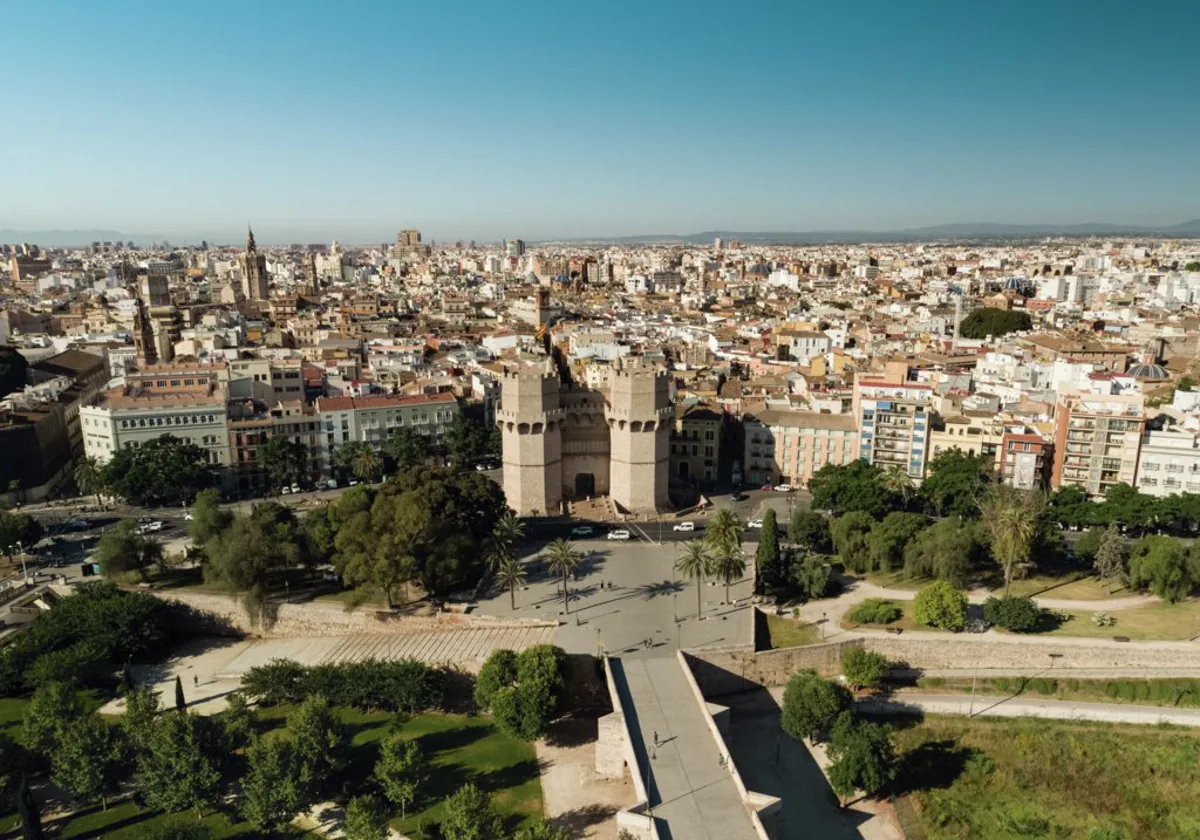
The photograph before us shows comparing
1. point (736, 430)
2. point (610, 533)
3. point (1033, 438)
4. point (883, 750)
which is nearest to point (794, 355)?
point (736, 430)

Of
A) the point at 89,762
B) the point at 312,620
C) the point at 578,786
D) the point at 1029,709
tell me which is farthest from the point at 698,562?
the point at 89,762

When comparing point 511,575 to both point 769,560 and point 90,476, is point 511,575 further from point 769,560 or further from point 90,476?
point 90,476

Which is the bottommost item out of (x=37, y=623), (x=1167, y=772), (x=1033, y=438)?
(x=1167, y=772)

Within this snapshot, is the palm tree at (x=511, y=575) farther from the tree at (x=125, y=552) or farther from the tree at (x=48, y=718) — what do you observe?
the tree at (x=125, y=552)

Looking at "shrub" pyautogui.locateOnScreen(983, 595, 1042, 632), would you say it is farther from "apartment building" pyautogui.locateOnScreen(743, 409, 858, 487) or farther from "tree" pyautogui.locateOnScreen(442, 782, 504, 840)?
"tree" pyautogui.locateOnScreen(442, 782, 504, 840)

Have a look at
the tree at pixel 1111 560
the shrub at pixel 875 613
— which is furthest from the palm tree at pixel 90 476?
the tree at pixel 1111 560

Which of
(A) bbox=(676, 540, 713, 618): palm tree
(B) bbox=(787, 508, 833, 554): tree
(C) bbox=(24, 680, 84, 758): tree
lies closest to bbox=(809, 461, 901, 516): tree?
(B) bbox=(787, 508, 833, 554): tree

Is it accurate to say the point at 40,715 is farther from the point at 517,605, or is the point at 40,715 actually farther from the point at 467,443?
the point at 467,443
